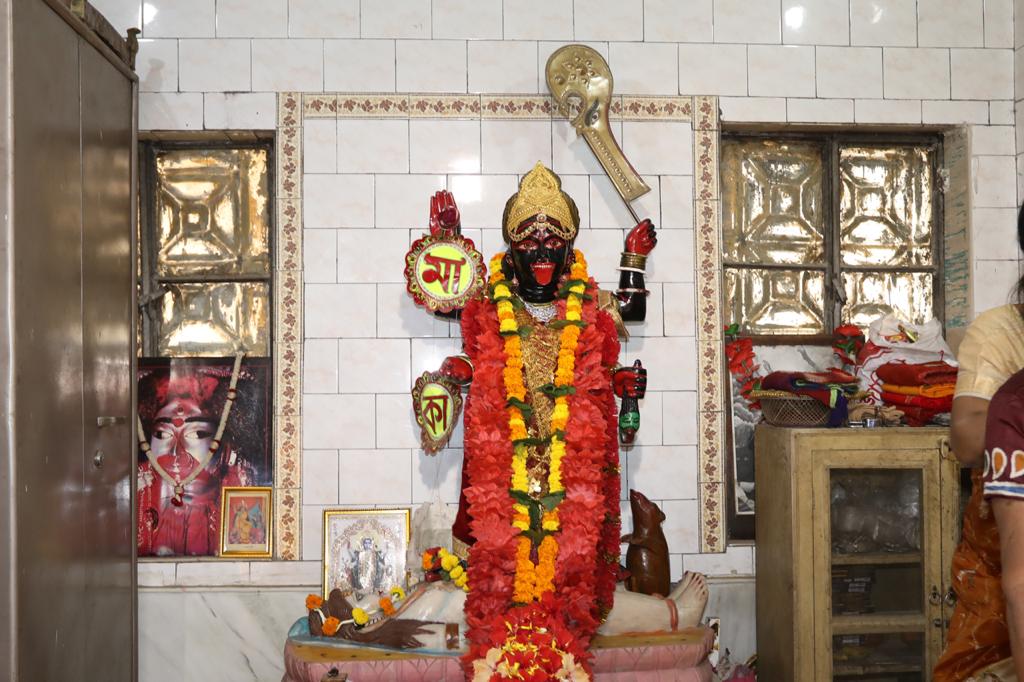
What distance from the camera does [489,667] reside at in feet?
10.0

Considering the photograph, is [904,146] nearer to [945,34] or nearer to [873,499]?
[945,34]

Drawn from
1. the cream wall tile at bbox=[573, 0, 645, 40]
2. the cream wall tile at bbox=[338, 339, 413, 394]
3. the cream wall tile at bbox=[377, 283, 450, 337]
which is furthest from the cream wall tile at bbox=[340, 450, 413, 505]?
the cream wall tile at bbox=[573, 0, 645, 40]

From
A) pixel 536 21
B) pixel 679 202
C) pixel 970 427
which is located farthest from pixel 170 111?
pixel 970 427

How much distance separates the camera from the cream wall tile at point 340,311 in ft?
13.1

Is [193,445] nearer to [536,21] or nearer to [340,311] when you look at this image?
[340,311]

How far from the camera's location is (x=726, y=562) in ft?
13.4

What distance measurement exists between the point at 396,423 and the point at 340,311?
60 cm

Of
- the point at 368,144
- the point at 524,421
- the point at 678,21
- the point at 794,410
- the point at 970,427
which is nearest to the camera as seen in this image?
the point at 970,427

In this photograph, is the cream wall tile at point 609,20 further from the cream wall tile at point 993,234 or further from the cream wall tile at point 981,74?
the cream wall tile at point 993,234

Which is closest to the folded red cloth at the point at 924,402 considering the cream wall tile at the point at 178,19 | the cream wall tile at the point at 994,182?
the cream wall tile at the point at 994,182

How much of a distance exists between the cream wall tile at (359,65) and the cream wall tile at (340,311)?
96 cm

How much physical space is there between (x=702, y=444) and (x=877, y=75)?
204cm

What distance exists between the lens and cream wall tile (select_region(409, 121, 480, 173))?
159 inches

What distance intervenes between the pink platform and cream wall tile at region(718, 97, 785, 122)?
242 centimetres
